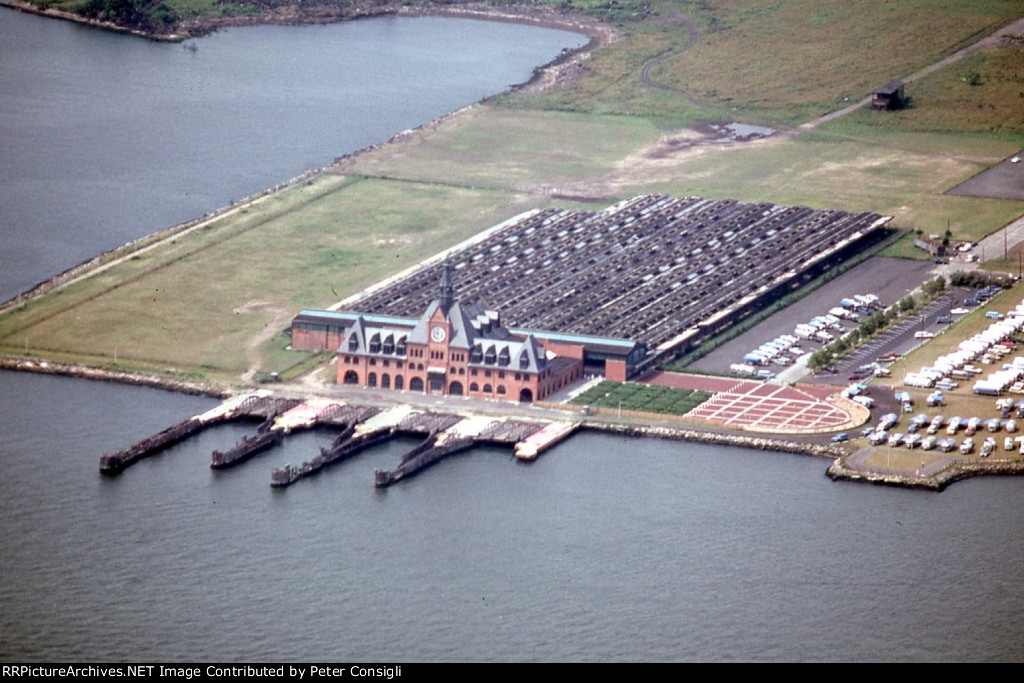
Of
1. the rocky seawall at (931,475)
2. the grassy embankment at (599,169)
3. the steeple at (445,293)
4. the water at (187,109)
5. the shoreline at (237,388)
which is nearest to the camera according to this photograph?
the rocky seawall at (931,475)

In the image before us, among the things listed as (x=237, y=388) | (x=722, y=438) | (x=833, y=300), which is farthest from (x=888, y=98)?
(x=237, y=388)

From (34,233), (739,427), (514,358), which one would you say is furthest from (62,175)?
(739,427)

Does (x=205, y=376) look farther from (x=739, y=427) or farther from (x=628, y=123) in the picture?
(x=628, y=123)

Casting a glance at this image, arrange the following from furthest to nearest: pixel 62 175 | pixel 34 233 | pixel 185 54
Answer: pixel 185 54 < pixel 62 175 < pixel 34 233

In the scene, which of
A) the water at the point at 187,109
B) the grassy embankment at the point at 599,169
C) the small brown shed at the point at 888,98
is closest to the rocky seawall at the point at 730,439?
the grassy embankment at the point at 599,169

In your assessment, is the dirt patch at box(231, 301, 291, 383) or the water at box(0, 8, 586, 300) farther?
the water at box(0, 8, 586, 300)

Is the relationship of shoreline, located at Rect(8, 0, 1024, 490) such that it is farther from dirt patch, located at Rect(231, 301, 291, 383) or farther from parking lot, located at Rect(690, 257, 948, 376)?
parking lot, located at Rect(690, 257, 948, 376)

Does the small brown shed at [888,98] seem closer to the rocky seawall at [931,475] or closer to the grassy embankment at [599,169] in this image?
the grassy embankment at [599,169]

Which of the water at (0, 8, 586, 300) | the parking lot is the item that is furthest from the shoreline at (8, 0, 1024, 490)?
the parking lot

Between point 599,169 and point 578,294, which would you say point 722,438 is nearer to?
point 578,294
